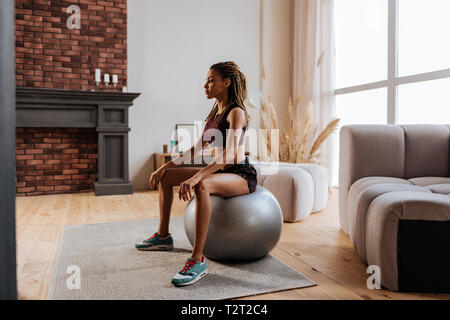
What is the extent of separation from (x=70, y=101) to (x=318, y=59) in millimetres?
3045

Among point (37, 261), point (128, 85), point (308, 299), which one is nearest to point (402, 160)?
point (308, 299)

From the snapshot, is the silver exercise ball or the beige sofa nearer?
the beige sofa

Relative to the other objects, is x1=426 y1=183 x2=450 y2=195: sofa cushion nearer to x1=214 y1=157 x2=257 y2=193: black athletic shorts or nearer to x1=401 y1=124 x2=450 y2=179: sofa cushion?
x1=401 y1=124 x2=450 y2=179: sofa cushion

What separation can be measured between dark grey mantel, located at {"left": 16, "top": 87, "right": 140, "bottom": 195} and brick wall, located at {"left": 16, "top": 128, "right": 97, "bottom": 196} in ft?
0.92

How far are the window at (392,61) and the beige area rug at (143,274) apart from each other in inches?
110

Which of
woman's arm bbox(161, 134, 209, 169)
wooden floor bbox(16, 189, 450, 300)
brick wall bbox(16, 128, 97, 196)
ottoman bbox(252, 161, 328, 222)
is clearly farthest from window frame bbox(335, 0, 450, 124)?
brick wall bbox(16, 128, 97, 196)

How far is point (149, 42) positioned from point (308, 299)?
391 centimetres

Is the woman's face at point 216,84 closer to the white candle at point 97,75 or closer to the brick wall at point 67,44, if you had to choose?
the white candle at point 97,75

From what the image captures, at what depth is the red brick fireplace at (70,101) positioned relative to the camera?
3834 mm

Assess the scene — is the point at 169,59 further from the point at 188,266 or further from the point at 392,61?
the point at 188,266

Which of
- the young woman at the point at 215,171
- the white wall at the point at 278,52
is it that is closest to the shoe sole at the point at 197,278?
the young woman at the point at 215,171

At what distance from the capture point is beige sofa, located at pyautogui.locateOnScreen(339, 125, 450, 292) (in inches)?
56.9

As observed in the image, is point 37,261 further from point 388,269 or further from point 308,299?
point 388,269

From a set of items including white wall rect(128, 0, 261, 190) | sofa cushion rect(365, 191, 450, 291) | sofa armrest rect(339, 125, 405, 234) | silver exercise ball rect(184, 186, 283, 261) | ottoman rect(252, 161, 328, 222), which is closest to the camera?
sofa cushion rect(365, 191, 450, 291)
